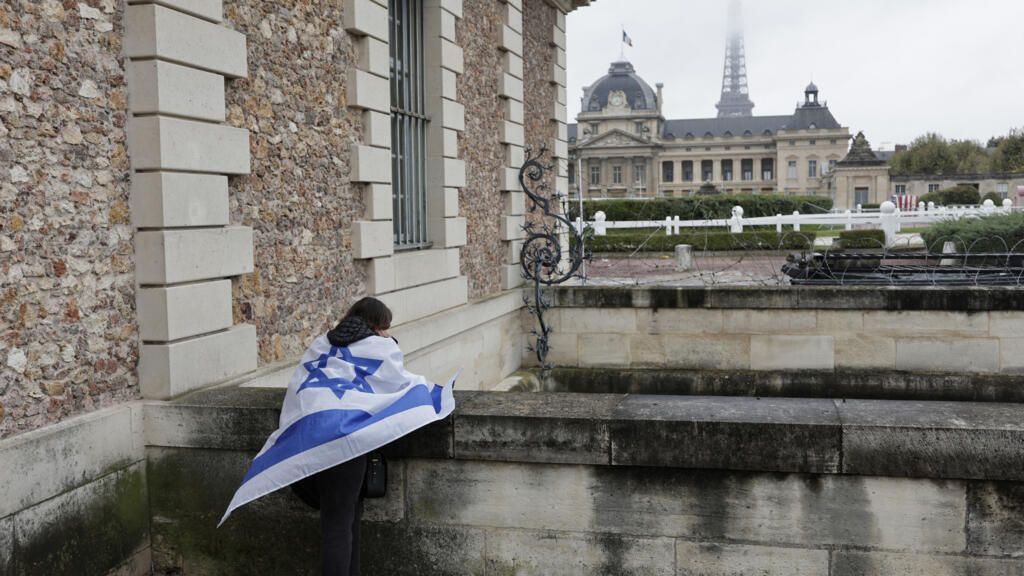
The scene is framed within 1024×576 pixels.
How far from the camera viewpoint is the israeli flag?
3.59m

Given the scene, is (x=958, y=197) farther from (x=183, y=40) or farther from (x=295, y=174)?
(x=183, y=40)

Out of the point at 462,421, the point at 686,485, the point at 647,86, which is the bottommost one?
the point at 686,485

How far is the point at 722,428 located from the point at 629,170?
118m

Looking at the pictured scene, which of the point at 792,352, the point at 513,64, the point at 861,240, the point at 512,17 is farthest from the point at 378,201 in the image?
the point at 861,240

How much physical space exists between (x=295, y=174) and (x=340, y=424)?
9.61ft

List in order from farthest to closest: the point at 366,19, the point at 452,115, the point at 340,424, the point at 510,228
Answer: the point at 510,228 → the point at 452,115 → the point at 366,19 → the point at 340,424

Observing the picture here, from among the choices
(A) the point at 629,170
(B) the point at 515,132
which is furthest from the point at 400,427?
(A) the point at 629,170

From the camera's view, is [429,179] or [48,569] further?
[429,179]

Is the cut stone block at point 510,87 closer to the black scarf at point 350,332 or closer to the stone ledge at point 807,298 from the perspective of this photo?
the stone ledge at point 807,298

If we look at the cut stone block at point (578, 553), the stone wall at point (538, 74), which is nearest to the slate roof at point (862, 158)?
the stone wall at point (538, 74)

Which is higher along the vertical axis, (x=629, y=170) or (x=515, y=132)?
(x=629, y=170)

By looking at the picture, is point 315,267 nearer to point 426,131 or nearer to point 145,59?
point 145,59

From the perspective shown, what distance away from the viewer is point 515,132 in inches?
434

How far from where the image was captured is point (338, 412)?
3627 millimetres
